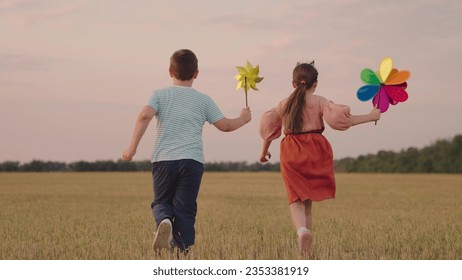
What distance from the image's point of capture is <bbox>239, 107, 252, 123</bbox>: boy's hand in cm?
625

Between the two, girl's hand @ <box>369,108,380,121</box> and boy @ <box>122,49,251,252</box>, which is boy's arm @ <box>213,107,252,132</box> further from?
girl's hand @ <box>369,108,380,121</box>

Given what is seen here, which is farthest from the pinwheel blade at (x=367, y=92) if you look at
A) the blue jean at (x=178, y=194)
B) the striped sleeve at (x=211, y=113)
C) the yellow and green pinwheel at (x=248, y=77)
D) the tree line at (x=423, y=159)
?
the tree line at (x=423, y=159)

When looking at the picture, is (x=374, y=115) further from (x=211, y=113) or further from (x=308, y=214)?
(x=211, y=113)

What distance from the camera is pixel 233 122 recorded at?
6.21 meters

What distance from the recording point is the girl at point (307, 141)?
6.25m

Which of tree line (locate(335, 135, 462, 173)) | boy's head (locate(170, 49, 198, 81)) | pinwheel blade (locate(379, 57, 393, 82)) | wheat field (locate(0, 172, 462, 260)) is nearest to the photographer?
boy's head (locate(170, 49, 198, 81))

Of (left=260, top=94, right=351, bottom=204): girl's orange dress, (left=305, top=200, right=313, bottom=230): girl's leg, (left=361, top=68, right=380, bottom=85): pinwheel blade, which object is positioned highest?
(left=361, top=68, right=380, bottom=85): pinwheel blade

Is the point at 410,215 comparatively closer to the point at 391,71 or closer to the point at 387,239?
the point at 387,239

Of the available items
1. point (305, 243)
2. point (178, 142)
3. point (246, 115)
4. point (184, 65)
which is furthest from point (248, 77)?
point (305, 243)

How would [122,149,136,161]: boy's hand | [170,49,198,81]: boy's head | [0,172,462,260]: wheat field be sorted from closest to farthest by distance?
[122,149,136,161]: boy's hand → [170,49,198,81]: boy's head → [0,172,462,260]: wheat field

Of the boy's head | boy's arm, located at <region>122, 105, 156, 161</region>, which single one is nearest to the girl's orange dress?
the boy's head

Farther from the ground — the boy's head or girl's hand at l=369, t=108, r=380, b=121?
the boy's head

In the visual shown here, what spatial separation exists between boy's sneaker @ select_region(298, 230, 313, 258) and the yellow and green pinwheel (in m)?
1.47
